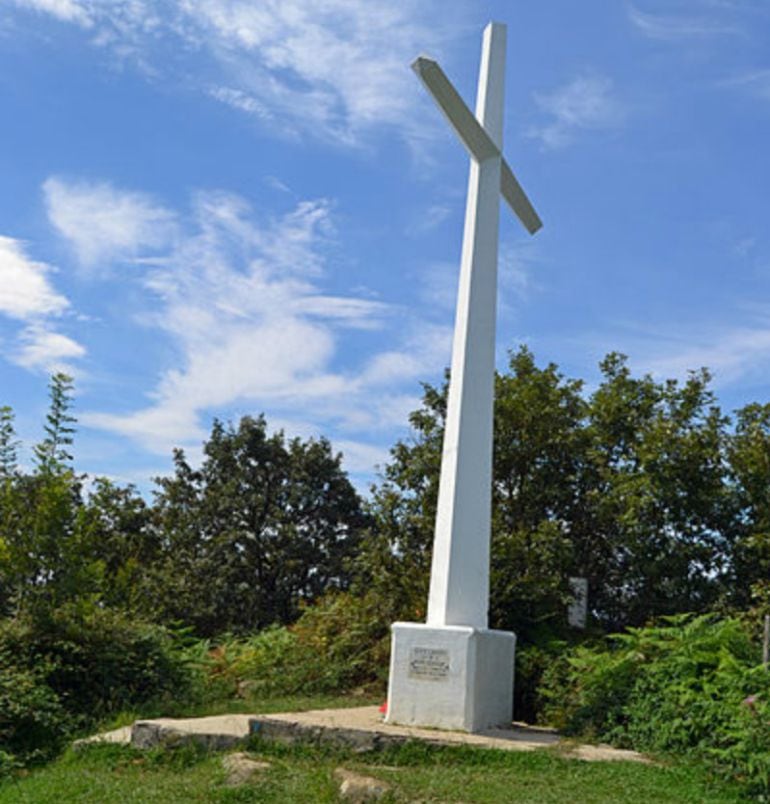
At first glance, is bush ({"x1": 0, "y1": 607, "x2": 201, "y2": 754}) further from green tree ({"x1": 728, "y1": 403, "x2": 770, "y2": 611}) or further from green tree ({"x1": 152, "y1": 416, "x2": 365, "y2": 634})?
green tree ({"x1": 152, "y1": 416, "x2": 365, "y2": 634})

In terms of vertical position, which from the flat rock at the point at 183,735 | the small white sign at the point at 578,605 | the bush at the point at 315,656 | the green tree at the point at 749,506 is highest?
the green tree at the point at 749,506

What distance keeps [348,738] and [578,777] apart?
78.4 inches

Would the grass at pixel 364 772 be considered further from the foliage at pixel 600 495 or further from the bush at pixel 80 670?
the foliage at pixel 600 495

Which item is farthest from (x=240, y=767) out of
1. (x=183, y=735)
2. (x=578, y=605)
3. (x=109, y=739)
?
(x=578, y=605)

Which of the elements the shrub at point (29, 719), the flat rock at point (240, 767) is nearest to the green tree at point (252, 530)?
the shrub at point (29, 719)

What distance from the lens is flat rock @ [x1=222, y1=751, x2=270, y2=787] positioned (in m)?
7.37

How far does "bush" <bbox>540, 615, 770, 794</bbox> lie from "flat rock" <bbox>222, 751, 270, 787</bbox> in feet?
11.2

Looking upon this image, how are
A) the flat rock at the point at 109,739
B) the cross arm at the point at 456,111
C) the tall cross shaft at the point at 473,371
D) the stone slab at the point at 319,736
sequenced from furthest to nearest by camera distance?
the cross arm at the point at 456,111 < the tall cross shaft at the point at 473,371 < the flat rock at the point at 109,739 < the stone slab at the point at 319,736

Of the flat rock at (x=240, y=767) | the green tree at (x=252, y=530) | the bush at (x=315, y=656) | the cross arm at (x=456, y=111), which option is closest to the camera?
the flat rock at (x=240, y=767)

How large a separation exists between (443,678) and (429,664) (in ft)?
0.67

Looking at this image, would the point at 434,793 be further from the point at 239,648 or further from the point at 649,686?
the point at 239,648

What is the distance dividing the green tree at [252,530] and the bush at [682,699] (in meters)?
14.8

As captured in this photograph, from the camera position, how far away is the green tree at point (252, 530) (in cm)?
2447

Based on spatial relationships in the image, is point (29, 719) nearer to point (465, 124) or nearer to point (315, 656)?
point (315, 656)
